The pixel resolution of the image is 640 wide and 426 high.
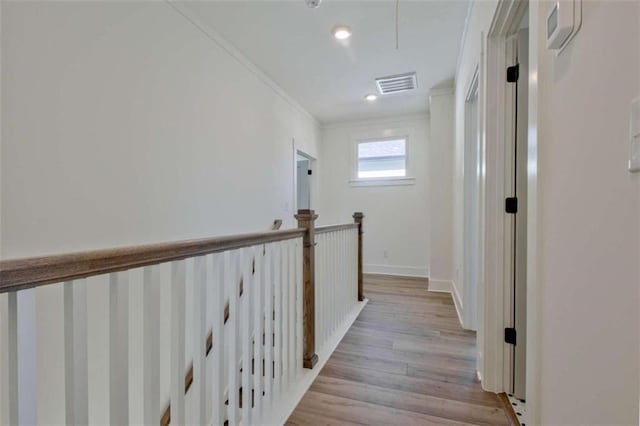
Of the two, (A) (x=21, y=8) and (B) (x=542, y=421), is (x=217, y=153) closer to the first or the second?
(A) (x=21, y=8)

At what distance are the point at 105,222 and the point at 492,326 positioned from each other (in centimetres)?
233

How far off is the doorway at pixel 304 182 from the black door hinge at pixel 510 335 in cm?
391

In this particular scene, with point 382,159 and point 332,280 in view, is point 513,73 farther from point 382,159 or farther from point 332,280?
point 382,159

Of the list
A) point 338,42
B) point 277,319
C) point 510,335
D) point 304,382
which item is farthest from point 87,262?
point 338,42

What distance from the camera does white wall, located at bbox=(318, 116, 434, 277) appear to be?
4781mm

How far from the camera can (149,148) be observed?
206 centimetres

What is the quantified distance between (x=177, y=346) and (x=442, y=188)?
3.68 meters

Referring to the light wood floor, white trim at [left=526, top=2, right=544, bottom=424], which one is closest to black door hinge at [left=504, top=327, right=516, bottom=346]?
the light wood floor

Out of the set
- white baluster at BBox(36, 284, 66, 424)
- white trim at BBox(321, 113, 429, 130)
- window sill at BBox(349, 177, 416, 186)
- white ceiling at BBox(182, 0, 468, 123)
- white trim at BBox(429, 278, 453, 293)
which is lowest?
white trim at BBox(429, 278, 453, 293)

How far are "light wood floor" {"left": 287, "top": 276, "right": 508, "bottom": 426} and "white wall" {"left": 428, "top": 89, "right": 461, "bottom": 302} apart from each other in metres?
1.00

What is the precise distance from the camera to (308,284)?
1972mm

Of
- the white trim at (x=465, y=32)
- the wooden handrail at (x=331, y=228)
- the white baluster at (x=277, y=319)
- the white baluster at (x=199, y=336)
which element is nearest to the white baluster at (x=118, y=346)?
the white baluster at (x=199, y=336)

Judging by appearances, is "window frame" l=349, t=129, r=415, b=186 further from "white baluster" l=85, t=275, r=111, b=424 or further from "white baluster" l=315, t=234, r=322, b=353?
"white baluster" l=85, t=275, r=111, b=424

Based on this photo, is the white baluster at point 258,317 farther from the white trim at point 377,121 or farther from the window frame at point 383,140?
the white trim at point 377,121
